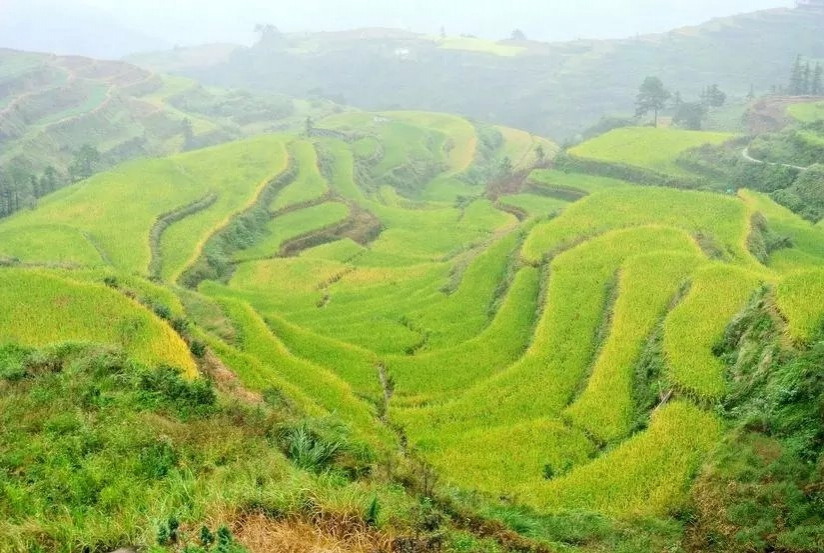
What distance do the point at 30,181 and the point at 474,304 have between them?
40.2 metres

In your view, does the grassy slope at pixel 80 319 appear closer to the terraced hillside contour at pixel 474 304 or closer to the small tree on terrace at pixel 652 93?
the terraced hillside contour at pixel 474 304

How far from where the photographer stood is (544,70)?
118125 mm

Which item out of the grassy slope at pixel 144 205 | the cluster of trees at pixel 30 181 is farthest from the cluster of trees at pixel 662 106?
the cluster of trees at pixel 30 181

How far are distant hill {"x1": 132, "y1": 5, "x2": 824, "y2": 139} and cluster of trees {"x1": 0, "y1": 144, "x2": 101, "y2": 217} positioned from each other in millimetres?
63574

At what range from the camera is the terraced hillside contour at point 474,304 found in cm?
1366

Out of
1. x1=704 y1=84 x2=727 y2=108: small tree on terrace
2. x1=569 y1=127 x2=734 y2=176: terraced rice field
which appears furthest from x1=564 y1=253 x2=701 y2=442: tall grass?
x1=704 y1=84 x2=727 y2=108: small tree on terrace

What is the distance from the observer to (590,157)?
146 feet

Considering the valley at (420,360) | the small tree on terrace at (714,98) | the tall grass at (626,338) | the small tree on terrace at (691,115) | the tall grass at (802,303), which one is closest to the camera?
the valley at (420,360)

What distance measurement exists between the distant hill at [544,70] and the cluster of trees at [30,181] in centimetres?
6357

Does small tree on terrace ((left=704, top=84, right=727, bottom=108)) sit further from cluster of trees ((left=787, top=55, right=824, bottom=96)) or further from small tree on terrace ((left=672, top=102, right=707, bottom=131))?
small tree on terrace ((left=672, top=102, right=707, bottom=131))

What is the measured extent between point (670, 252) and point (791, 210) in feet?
52.5

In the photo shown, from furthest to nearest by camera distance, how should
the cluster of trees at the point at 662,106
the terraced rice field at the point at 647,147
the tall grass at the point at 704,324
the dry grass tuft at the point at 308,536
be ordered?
the cluster of trees at the point at 662,106, the terraced rice field at the point at 647,147, the tall grass at the point at 704,324, the dry grass tuft at the point at 308,536

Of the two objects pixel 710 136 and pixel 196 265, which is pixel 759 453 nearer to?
pixel 196 265

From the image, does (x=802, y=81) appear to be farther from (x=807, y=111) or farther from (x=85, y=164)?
(x=85, y=164)
